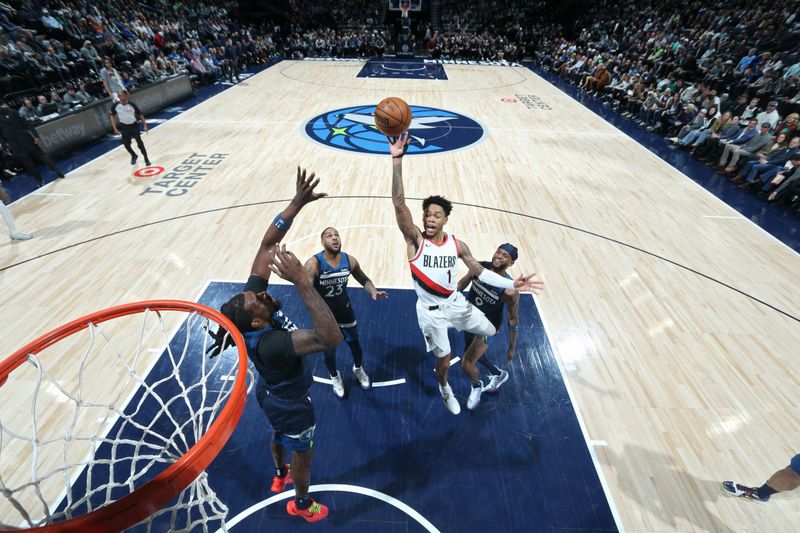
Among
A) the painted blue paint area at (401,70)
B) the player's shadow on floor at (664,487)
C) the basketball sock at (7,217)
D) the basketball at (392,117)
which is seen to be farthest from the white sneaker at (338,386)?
the painted blue paint area at (401,70)

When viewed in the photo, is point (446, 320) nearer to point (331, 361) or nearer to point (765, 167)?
point (331, 361)

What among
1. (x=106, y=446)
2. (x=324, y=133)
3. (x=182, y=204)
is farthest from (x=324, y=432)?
(x=324, y=133)

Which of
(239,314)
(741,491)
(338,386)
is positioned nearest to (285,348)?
(239,314)

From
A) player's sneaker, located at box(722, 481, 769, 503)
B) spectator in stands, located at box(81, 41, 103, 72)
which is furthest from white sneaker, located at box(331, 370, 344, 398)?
spectator in stands, located at box(81, 41, 103, 72)

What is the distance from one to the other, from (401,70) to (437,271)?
1987 centimetres

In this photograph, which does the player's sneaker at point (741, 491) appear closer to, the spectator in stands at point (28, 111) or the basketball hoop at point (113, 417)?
the basketball hoop at point (113, 417)

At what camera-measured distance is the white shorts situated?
3742 mm

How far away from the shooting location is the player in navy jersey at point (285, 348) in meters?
2.24

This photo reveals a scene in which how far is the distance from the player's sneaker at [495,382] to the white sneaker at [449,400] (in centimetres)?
43

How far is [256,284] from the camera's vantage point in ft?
10.6

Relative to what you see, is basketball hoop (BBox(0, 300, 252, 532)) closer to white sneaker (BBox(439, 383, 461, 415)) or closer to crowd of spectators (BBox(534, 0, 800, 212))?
white sneaker (BBox(439, 383, 461, 415))

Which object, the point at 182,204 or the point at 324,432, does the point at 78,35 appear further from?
the point at 324,432

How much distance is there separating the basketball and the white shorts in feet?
7.52

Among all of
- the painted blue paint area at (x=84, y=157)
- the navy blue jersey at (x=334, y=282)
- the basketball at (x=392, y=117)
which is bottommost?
the painted blue paint area at (x=84, y=157)
